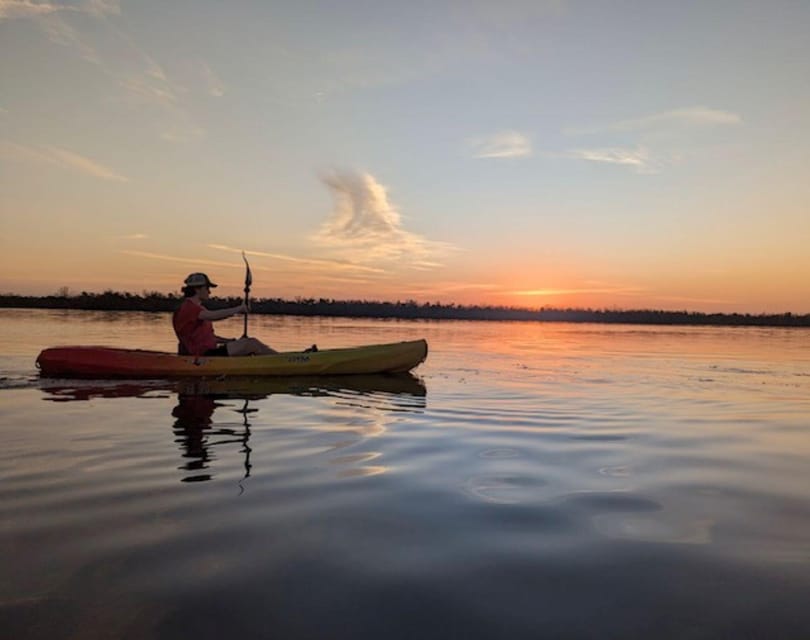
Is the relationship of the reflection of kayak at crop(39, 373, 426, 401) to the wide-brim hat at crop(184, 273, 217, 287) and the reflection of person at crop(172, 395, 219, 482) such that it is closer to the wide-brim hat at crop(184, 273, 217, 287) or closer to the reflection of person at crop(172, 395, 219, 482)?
the reflection of person at crop(172, 395, 219, 482)

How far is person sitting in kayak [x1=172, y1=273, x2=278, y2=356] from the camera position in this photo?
12.0m

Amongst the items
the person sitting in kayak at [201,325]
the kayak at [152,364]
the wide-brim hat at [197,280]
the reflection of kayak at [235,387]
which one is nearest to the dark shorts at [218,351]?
the person sitting in kayak at [201,325]

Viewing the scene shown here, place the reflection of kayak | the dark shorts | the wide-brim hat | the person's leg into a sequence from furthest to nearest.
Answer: the person's leg → the dark shorts → the wide-brim hat → the reflection of kayak

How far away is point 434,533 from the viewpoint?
12.7 feet

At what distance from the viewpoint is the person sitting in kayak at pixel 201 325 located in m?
12.0

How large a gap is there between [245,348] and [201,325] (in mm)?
1120

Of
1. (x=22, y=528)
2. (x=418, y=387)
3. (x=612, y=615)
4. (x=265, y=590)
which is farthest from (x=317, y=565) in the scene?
(x=418, y=387)

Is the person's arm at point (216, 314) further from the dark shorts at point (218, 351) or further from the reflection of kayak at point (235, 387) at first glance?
the reflection of kayak at point (235, 387)

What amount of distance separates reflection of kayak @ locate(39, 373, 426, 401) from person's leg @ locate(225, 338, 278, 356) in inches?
24.4

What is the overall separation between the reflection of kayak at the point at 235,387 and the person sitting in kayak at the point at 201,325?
0.67 m

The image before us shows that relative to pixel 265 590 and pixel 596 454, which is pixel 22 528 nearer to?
pixel 265 590

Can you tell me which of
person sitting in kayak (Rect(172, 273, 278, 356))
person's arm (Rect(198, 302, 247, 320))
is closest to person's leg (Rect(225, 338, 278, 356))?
person sitting in kayak (Rect(172, 273, 278, 356))

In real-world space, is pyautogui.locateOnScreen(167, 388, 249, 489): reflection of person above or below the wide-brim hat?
below

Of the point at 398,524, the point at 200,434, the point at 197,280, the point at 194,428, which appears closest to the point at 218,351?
Answer: the point at 197,280
